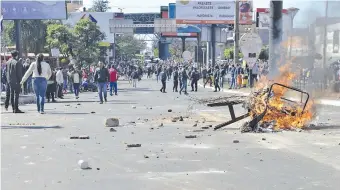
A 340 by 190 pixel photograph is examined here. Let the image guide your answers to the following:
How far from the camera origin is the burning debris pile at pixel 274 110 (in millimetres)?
12445

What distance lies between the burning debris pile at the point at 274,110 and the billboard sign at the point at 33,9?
27526mm

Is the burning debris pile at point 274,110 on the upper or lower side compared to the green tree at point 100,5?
lower

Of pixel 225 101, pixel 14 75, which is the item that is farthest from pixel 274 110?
pixel 14 75

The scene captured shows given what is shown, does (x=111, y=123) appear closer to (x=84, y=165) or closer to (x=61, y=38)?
(x=84, y=165)

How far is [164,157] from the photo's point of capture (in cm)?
918

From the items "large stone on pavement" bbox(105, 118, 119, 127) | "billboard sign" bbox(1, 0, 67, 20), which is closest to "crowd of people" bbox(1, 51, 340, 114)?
"large stone on pavement" bbox(105, 118, 119, 127)

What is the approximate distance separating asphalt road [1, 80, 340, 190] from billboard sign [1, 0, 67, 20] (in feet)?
81.2

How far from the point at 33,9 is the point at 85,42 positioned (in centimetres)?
843

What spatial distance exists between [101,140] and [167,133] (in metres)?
1.72

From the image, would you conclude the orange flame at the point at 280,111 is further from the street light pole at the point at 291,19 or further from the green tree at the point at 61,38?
the green tree at the point at 61,38

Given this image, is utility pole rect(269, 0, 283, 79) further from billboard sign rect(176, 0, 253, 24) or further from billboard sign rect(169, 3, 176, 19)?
billboard sign rect(169, 3, 176, 19)

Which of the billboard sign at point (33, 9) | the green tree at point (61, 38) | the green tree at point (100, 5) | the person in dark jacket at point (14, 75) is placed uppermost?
the green tree at point (100, 5)

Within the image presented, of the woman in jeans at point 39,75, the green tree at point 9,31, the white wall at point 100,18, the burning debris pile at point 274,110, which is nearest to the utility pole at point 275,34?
the burning debris pile at point 274,110

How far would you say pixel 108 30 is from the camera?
65.7 m
